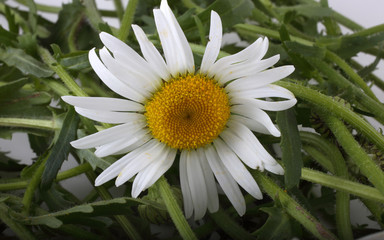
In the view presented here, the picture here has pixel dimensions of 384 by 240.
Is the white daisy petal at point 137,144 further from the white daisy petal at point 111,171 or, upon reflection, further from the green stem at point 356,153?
the green stem at point 356,153

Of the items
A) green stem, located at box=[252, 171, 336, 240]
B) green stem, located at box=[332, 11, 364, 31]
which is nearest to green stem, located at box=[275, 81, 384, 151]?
green stem, located at box=[252, 171, 336, 240]

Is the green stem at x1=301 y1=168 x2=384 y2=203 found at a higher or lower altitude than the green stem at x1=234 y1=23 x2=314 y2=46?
lower

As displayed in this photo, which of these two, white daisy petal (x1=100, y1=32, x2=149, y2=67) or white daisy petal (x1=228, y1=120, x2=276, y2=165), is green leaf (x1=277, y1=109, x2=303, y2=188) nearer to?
white daisy petal (x1=228, y1=120, x2=276, y2=165)

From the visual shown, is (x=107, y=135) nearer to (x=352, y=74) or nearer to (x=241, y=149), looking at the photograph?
(x=241, y=149)

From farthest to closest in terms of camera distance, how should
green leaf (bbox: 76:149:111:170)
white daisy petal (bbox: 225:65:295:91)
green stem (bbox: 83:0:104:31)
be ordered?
green stem (bbox: 83:0:104:31)
green leaf (bbox: 76:149:111:170)
white daisy petal (bbox: 225:65:295:91)

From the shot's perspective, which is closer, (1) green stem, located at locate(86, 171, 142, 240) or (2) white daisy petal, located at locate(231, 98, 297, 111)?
(2) white daisy petal, located at locate(231, 98, 297, 111)

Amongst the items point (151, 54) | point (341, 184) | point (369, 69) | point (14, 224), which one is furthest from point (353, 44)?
point (14, 224)

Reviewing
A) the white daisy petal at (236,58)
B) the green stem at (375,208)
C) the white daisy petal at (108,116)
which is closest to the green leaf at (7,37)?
the white daisy petal at (108,116)

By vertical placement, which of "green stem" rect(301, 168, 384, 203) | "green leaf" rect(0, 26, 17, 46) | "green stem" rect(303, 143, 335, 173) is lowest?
"green stem" rect(301, 168, 384, 203)
